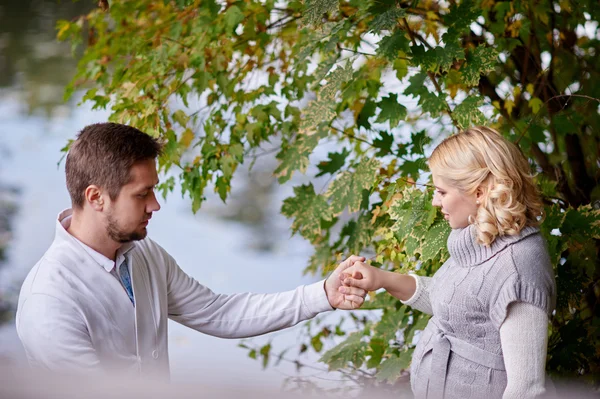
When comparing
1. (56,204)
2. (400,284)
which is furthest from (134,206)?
(56,204)

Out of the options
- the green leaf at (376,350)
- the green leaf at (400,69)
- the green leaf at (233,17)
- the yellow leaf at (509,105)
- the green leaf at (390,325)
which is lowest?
the green leaf at (376,350)

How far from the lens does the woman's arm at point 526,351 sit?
1515 mm

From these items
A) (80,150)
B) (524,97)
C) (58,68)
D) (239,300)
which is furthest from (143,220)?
(58,68)

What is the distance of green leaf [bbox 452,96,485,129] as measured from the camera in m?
2.26

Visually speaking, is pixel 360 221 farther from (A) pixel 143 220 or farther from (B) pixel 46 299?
(B) pixel 46 299

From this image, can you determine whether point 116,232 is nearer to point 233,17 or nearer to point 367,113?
point 367,113

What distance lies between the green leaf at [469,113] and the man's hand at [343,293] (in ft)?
1.79

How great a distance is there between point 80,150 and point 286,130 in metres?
1.31

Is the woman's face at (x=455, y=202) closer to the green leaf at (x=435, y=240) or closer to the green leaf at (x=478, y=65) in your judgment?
the green leaf at (x=435, y=240)

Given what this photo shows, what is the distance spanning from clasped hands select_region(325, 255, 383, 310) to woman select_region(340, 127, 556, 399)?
1.02 ft

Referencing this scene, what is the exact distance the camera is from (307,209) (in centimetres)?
287

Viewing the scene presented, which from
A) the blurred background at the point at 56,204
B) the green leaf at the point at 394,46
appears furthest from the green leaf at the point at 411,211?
the blurred background at the point at 56,204

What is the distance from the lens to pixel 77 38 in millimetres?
3512

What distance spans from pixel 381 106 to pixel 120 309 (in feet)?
3.63
